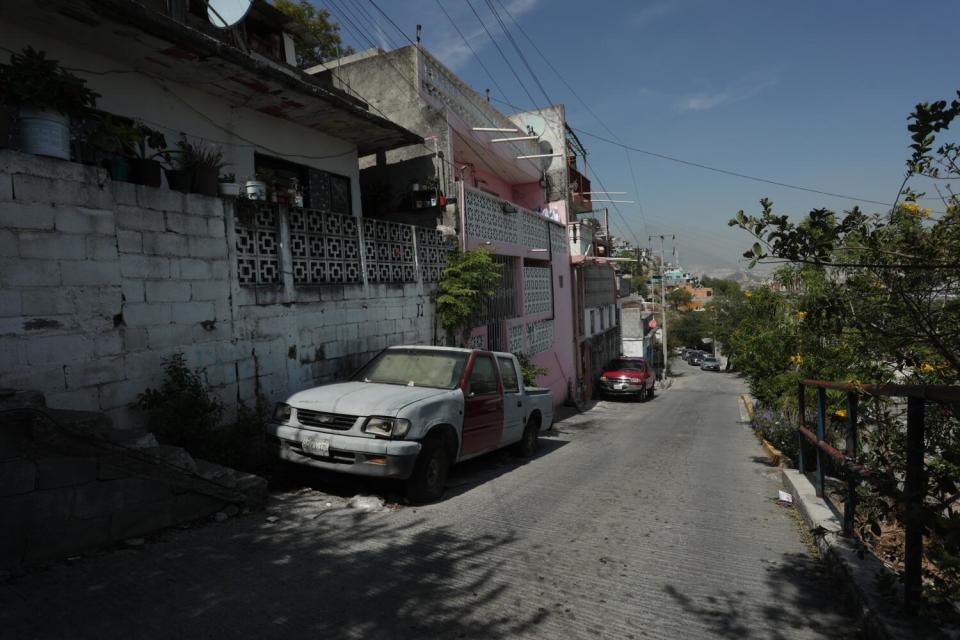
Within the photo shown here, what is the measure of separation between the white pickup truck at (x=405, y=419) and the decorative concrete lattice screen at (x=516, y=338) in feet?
25.8

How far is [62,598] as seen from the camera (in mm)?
3385

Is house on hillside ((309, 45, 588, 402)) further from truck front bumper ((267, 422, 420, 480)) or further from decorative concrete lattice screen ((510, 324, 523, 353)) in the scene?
truck front bumper ((267, 422, 420, 480))

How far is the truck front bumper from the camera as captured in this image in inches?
218

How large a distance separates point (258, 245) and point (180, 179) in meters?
1.19

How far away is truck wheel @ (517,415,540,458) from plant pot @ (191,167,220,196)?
5.50m

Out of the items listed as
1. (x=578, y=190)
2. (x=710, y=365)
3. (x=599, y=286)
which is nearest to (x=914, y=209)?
(x=599, y=286)

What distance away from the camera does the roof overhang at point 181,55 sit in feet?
18.9

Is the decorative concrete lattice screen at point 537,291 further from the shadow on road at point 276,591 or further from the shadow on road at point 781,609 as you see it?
the shadow on road at point 781,609

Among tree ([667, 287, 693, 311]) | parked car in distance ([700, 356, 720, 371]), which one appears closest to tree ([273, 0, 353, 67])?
parked car in distance ([700, 356, 720, 371])

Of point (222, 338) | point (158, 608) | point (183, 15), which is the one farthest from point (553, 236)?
point (158, 608)

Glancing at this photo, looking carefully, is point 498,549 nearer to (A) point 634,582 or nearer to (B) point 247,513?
(A) point 634,582

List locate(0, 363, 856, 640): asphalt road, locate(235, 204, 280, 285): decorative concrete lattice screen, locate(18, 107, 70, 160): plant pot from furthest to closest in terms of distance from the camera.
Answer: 1. locate(235, 204, 280, 285): decorative concrete lattice screen
2. locate(18, 107, 70, 160): plant pot
3. locate(0, 363, 856, 640): asphalt road

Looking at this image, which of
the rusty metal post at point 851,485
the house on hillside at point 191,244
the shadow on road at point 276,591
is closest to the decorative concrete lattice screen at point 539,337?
the house on hillside at point 191,244

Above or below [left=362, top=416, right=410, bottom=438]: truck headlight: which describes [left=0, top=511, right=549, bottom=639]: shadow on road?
below
